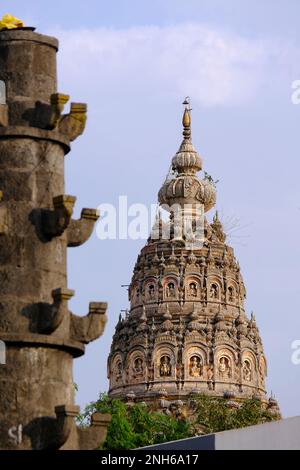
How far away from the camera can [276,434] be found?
2688cm

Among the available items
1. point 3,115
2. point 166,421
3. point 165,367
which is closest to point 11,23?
point 3,115

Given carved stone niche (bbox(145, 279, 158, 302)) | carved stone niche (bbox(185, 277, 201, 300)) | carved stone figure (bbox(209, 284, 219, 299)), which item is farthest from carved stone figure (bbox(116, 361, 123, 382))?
carved stone figure (bbox(209, 284, 219, 299))

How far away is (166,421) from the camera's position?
3123 inches

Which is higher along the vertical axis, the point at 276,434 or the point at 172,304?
the point at 172,304

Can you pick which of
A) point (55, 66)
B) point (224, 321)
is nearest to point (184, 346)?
point (224, 321)

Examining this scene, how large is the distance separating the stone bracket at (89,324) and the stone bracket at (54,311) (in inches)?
19.9

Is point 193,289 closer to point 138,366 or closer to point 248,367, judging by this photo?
point 248,367

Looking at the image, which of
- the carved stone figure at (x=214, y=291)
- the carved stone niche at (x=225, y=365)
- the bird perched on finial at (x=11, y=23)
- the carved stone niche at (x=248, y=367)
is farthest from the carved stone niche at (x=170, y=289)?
the bird perched on finial at (x=11, y=23)

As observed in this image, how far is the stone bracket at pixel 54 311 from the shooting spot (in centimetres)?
1694

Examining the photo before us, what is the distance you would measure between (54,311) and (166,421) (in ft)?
207

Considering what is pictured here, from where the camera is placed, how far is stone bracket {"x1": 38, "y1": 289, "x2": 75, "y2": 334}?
16938mm

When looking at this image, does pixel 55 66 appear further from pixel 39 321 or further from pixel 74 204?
pixel 39 321

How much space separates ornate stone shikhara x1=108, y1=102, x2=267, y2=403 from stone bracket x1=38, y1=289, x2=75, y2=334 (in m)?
80.2

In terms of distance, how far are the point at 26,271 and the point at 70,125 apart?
2.10m
